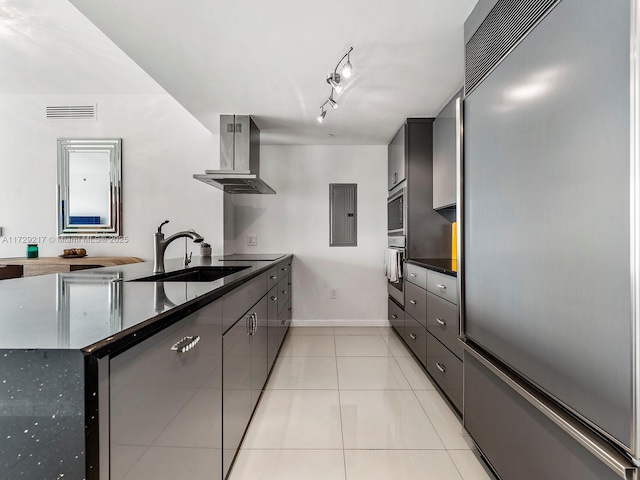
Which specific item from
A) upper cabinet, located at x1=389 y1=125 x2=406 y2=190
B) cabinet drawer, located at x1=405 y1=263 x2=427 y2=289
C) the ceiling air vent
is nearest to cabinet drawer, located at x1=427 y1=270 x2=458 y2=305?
cabinet drawer, located at x1=405 y1=263 x2=427 y2=289

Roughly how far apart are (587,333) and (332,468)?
1.30 meters

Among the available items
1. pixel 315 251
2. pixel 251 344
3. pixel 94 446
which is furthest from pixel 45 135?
pixel 94 446

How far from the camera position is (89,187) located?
369 cm

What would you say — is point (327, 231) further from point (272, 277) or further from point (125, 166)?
point (125, 166)

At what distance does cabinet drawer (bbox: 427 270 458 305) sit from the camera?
2.02 metres

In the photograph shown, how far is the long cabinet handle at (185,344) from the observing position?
3.02ft

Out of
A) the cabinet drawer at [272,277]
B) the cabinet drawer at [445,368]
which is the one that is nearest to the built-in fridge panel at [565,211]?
the cabinet drawer at [445,368]

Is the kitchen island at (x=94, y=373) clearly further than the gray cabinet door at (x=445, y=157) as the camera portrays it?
No

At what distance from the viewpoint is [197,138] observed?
370 centimetres

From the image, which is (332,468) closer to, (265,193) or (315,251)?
(315,251)

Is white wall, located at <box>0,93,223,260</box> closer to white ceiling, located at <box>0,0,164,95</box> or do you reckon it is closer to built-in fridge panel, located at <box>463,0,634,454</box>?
white ceiling, located at <box>0,0,164,95</box>

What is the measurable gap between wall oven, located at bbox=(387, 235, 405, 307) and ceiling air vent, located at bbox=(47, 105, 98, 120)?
12.2 ft

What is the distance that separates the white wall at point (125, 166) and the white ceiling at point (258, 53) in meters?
0.22

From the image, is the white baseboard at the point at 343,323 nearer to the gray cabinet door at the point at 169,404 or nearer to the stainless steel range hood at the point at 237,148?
the stainless steel range hood at the point at 237,148
